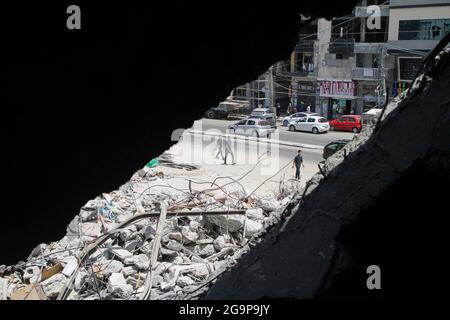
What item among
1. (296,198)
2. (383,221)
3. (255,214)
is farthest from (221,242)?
(383,221)

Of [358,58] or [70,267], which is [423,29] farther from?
[70,267]

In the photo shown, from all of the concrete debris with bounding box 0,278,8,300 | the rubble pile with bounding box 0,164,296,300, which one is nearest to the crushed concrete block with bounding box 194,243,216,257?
the rubble pile with bounding box 0,164,296,300

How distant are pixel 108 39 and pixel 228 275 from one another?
9.08 feet

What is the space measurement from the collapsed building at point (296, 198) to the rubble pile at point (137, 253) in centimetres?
411

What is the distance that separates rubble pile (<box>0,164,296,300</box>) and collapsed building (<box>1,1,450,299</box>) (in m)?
4.11

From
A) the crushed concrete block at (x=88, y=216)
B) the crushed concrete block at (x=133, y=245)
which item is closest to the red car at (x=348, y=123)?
the crushed concrete block at (x=88, y=216)

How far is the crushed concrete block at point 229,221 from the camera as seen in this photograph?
35.6ft

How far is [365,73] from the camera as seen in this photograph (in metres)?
28.8

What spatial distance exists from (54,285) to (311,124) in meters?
20.1

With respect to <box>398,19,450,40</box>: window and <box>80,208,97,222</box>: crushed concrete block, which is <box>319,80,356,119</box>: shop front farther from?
<box>80,208,97,222</box>: crushed concrete block

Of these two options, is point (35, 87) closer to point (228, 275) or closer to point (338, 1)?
point (338, 1)

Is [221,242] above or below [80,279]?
above

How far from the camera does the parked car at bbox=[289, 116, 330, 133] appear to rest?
88.0ft
